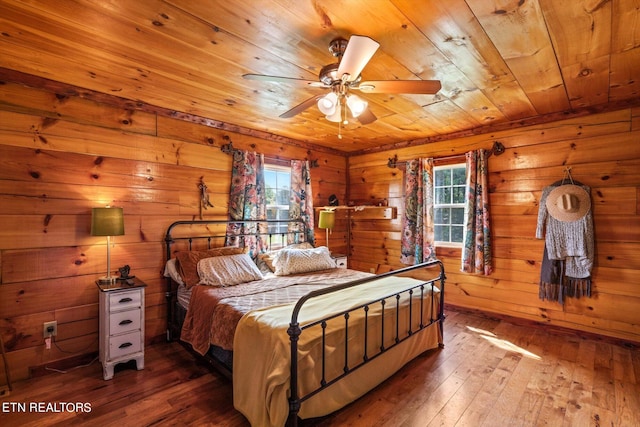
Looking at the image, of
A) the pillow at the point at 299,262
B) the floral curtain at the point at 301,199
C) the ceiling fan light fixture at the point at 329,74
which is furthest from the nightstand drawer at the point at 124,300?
the ceiling fan light fixture at the point at 329,74

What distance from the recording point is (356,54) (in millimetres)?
1579

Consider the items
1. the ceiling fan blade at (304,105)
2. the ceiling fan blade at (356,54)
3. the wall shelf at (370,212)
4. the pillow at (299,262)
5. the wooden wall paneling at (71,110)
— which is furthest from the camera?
the wall shelf at (370,212)

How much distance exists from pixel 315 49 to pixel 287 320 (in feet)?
5.66

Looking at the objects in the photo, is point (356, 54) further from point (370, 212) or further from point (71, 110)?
point (370, 212)

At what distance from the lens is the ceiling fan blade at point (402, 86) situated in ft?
6.04

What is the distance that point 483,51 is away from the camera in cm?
203

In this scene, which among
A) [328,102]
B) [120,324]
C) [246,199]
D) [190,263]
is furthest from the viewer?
[246,199]

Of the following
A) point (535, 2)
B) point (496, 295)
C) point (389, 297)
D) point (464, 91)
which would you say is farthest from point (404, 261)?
point (535, 2)

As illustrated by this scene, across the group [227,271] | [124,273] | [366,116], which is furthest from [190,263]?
[366,116]

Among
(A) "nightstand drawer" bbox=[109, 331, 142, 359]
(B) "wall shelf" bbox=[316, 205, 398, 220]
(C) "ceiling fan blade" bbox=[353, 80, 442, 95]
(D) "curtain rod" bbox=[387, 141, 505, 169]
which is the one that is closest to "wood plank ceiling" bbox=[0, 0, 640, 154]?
(C) "ceiling fan blade" bbox=[353, 80, 442, 95]

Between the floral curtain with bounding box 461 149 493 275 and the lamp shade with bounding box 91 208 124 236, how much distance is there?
3.73 metres

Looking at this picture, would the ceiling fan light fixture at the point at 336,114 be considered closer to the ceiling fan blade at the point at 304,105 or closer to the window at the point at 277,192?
the ceiling fan blade at the point at 304,105

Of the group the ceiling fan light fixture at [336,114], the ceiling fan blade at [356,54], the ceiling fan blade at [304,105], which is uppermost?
the ceiling fan blade at [356,54]

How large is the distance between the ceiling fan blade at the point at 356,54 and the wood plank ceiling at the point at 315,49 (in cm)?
25
